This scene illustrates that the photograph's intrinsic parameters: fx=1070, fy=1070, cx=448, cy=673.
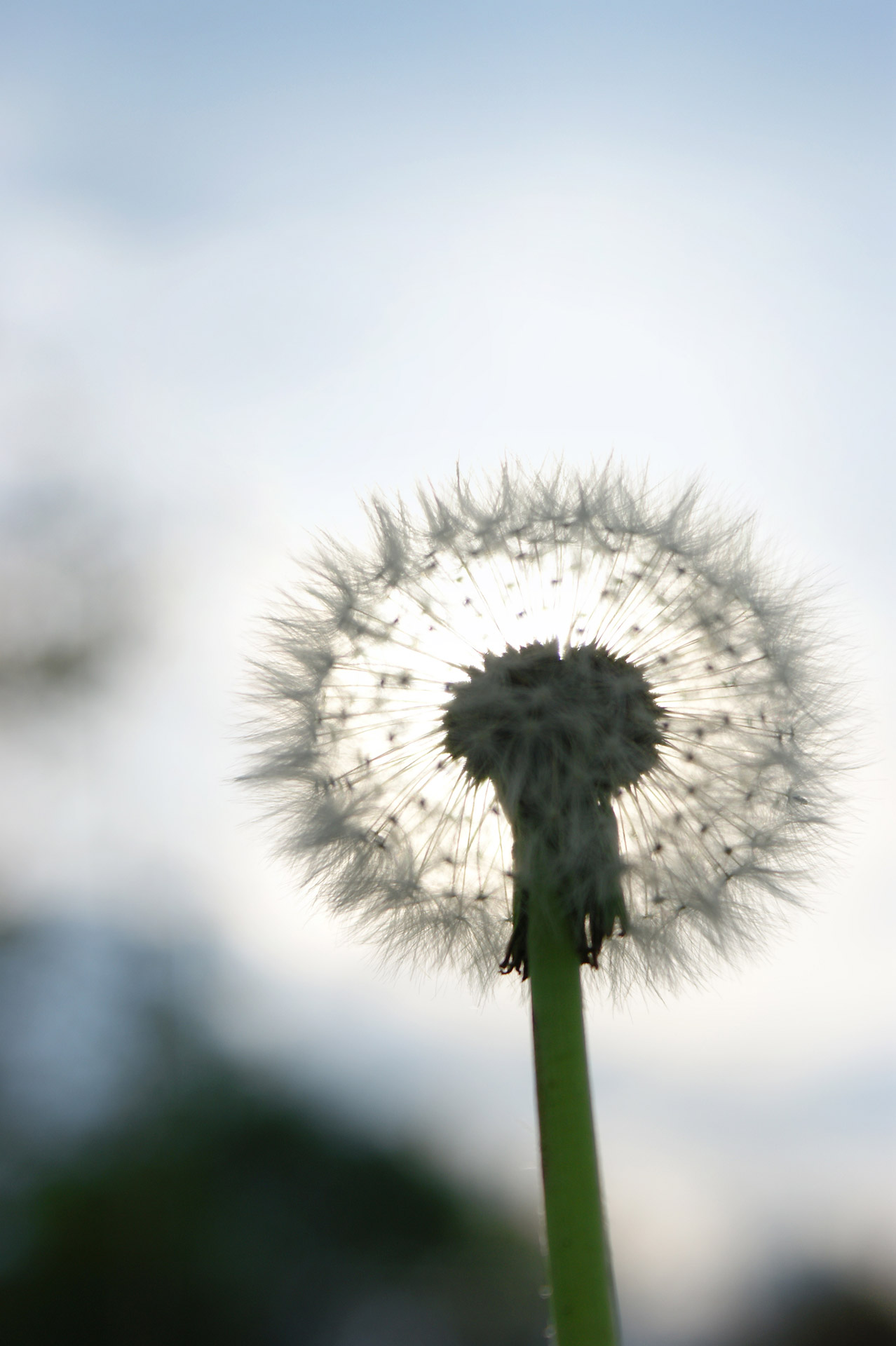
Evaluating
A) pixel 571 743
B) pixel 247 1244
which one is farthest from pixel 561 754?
pixel 247 1244

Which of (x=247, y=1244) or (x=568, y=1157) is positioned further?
(x=247, y=1244)

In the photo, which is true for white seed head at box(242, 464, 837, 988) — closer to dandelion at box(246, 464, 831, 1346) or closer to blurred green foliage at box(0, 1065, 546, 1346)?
dandelion at box(246, 464, 831, 1346)

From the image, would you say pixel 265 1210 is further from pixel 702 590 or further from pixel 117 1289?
pixel 702 590

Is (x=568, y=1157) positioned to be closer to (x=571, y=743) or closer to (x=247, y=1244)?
(x=571, y=743)

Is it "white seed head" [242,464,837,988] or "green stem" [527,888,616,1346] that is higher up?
"white seed head" [242,464,837,988]

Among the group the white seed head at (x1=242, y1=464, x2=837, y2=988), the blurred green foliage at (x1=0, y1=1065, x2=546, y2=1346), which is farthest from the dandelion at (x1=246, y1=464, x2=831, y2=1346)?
the blurred green foliage at (x1=0, y1=1065, x2=546, y2=1346)

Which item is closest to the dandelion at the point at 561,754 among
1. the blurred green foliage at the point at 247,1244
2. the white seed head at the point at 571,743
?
the white seed head at the point at 571,743

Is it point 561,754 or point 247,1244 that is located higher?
point 561,754

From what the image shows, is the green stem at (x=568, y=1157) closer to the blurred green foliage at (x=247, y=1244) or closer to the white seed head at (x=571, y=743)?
the white seed head at (x=571, y=743)

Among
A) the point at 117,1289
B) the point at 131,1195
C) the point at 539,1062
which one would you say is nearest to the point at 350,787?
the point at 539,1062
